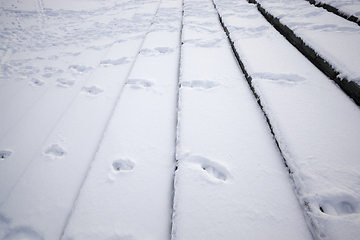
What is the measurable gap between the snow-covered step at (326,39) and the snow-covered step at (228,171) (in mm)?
447

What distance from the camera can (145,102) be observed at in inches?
39.8

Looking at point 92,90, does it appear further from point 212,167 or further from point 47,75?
point 212,167

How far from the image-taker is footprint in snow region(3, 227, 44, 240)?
22.8 inches

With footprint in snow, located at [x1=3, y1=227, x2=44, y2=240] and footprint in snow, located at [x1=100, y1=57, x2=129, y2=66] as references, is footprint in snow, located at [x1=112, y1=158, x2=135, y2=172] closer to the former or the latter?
footprint in snow, located at [x1=3, y1=227, x2=44, y2=240]

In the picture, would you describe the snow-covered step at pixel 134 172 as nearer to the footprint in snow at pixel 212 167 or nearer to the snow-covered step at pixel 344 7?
the footprint in snow at pixel 212 167

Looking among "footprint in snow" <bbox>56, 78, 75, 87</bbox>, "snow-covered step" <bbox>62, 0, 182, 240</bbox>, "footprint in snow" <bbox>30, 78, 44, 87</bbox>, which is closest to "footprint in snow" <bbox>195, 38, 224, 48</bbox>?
"snow-covered step" <bbox>62, 0, 182, 240</bbox>

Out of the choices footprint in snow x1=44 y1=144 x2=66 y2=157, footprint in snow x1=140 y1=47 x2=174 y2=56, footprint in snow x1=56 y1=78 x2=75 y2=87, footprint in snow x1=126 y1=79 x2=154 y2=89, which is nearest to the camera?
footprint in snow x1=44 y1=144 x2=66 y2=157

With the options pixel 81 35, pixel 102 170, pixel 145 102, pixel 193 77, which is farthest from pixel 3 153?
pixel 81 35

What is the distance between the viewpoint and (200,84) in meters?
1.01

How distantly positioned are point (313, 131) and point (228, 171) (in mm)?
422

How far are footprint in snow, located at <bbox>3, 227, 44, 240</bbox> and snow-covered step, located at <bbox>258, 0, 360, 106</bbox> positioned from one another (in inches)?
61.0

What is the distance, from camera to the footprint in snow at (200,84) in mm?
992

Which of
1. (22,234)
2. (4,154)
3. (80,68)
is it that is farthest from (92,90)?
(22,234)

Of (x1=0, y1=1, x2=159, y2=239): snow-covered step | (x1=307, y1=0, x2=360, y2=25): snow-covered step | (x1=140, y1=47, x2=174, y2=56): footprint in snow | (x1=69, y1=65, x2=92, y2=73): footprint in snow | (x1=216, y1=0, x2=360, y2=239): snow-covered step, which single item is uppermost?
(x1=307, y1=0, x2=360, y2=25): snow-covered step
